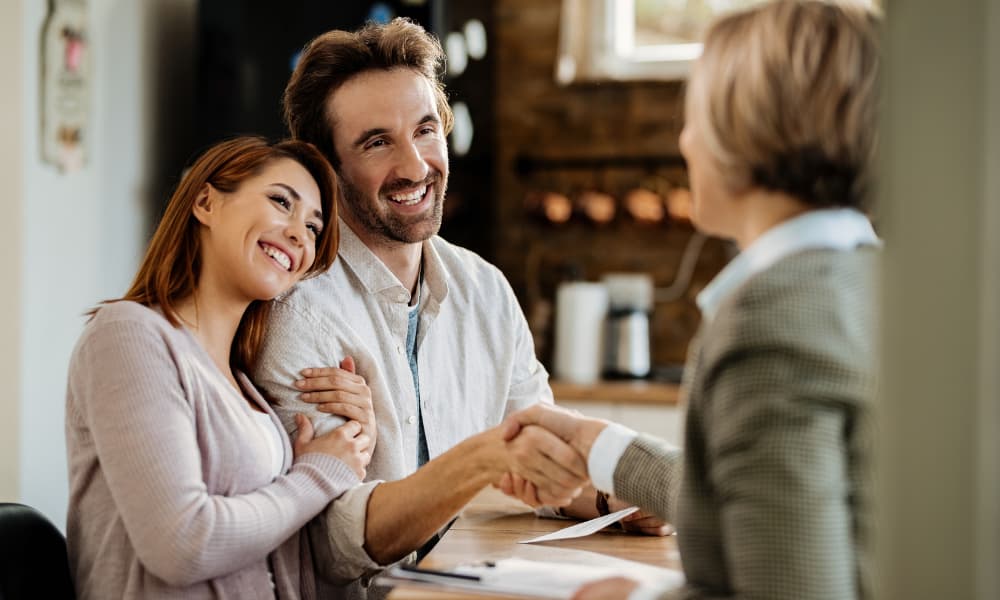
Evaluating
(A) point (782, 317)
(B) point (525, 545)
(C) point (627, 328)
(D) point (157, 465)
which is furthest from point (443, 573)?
(C) point (627, 328)

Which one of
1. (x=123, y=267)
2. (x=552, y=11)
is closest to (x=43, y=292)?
(x=123, y=267)

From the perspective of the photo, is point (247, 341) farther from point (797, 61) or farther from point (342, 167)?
point (797, 61)

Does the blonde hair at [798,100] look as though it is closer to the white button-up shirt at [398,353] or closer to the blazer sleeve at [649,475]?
the blazer sleeve at [649,475]

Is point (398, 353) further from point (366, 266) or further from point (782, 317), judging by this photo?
point (782, 317)

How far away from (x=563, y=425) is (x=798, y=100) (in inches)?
26.1

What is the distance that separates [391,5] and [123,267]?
1.13 metres

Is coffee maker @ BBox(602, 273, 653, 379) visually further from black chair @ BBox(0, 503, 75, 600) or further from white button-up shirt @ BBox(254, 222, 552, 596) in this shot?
black chair @ BBox(0, 503, 75, 600)

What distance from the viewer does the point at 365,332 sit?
1894mm

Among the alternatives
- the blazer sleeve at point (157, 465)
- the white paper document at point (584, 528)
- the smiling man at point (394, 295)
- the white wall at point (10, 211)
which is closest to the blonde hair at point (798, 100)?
the white paper document at point (584, 528)

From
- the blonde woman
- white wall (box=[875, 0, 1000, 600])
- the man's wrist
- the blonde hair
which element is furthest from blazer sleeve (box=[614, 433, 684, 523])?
white wall (box=[875, 0, 1000, 600])

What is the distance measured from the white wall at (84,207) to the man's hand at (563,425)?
1542mm

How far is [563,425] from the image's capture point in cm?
153

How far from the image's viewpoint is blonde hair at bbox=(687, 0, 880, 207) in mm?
1017

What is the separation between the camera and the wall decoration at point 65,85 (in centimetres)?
264
